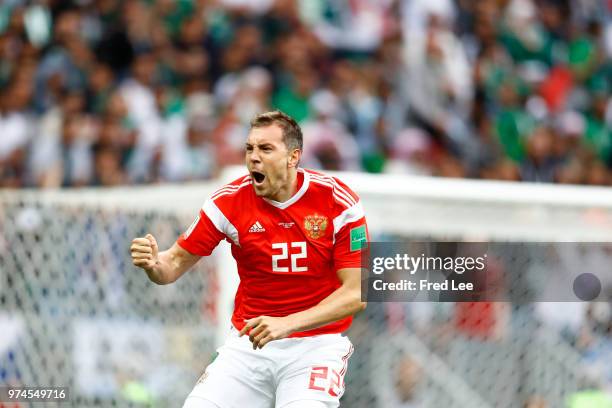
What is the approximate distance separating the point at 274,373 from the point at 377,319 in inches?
86.6

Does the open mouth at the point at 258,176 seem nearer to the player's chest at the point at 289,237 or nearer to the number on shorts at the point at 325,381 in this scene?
the player's chest at the point at 289,237

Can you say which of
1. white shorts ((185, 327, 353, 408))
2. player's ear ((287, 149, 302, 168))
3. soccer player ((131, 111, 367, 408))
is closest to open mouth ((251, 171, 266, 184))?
soccer player ((131, 111, 367, 408))

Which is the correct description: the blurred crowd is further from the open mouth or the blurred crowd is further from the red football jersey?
the open mouth

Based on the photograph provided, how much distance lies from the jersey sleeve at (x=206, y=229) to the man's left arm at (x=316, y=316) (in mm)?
567

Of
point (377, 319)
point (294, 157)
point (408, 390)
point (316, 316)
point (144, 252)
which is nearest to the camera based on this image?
point (144, 252)

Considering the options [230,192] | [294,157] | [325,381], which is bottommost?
[325,381]

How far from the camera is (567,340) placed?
25.5ft

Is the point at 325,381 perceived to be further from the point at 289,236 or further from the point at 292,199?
the point at 292,199

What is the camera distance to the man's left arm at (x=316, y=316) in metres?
5.21

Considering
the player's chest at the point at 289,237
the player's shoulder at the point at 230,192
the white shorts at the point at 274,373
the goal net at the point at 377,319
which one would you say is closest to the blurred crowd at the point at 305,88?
the goal net at the point at 377,319

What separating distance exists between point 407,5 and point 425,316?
19.6 feet

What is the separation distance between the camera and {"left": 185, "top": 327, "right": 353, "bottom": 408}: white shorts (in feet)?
18.3

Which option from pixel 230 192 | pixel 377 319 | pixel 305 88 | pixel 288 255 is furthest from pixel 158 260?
pixel 305 88

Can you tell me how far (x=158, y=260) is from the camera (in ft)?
18.2
